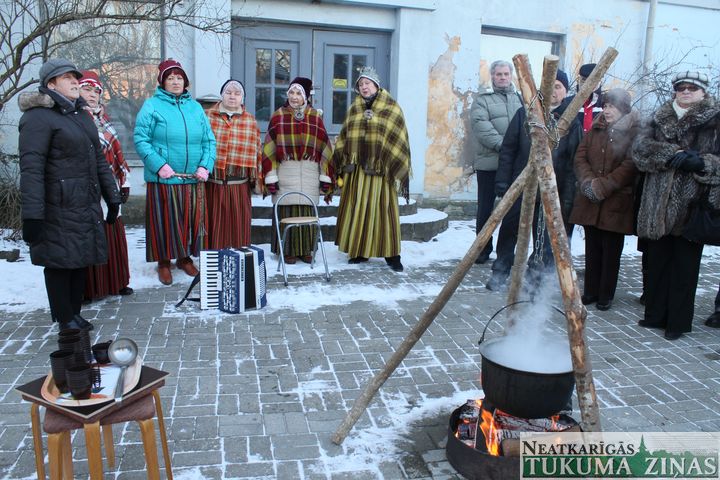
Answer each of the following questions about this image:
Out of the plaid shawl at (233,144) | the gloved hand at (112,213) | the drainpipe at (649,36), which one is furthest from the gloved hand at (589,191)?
the drainpipe at (649,36)

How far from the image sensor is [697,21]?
10.4m

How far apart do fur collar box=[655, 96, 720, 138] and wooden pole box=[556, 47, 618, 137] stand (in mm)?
2156

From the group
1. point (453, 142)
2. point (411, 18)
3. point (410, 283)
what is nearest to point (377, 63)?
point (411, 18)

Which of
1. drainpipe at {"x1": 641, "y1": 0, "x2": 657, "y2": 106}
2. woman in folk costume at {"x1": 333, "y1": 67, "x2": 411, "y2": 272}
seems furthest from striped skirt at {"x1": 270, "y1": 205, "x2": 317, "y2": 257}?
drainpipe at {"x1": 641, "y1": 0, "x2": 657, "y2": 106}

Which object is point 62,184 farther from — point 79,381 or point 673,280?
point 673,280

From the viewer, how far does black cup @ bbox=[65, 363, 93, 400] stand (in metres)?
2.46

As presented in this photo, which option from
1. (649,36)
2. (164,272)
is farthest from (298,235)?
(649,36)

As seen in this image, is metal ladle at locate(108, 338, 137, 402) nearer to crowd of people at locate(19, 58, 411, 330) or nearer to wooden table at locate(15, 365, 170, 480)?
wooden table at locate(15, 365, 170, 480)

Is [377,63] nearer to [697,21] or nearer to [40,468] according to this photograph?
[697,21]

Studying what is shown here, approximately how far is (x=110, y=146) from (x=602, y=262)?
4.51m

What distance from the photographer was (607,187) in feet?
18.2

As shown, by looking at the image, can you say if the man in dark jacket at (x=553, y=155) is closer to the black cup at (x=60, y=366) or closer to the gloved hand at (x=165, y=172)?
Answer: the gloved hand at (x=165, y=172)

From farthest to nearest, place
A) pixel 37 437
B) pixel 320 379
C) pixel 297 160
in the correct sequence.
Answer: pixel 297 160, pixel 320 379, pixel 37 437

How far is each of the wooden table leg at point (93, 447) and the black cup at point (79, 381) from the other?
0.13 meters
